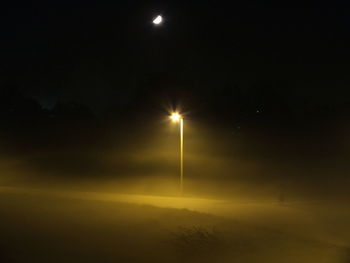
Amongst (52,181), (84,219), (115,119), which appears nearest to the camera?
(84,219)

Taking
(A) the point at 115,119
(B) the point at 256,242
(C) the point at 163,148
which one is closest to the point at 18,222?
(B) the point at 256,242

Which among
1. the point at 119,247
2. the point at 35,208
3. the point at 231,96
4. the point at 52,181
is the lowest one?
the point at 119,247

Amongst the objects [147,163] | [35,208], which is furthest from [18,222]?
[147,163]

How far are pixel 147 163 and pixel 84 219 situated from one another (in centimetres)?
3443

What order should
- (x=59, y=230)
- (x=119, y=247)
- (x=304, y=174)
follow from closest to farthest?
1. (x=119, y=247)
2. (x=59, y=230)
3. (x=304, y=174)

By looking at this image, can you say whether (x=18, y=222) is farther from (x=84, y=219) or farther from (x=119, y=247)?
(x=119, y=247)

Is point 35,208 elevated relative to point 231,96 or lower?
lower

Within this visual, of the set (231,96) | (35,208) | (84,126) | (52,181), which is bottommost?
(35,208)

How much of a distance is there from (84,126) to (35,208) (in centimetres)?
4514

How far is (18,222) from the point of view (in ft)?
40.6

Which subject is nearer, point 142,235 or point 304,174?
point 142,235

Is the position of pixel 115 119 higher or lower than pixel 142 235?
higher

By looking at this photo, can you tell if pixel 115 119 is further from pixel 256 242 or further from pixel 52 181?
pixel 256 242

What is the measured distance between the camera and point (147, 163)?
1900 inches
